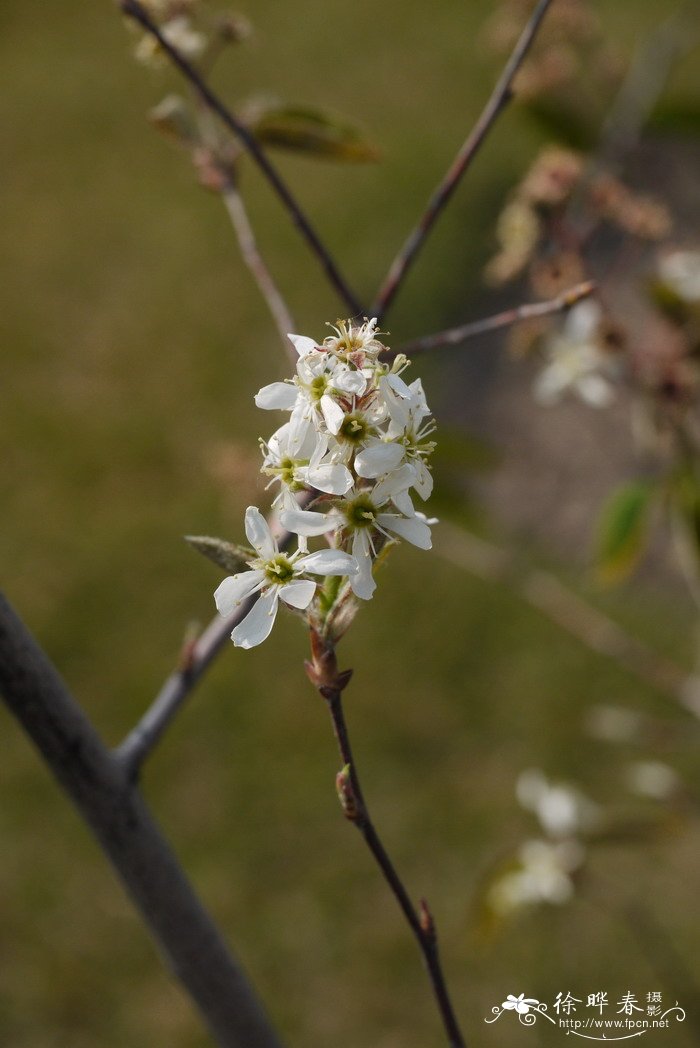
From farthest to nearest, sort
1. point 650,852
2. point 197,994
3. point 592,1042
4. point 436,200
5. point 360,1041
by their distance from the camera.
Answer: point 650,852 < point 360,1041 < point 592,1042 < point 436,200 < point 197,994

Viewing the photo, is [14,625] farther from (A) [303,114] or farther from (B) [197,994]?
(A) [303,114]

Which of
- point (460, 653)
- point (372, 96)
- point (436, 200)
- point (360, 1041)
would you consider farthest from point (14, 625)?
point (372, 96)

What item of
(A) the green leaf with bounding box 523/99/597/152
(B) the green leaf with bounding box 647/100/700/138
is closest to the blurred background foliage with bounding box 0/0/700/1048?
(A) the green leaf with bounding box 523/99/597/152

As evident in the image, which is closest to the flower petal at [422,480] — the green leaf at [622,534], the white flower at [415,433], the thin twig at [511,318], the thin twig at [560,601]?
the white flower at [415,433]

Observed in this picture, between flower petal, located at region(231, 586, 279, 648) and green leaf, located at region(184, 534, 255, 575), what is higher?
green leaf, located at region(184, 534, 255, 575)

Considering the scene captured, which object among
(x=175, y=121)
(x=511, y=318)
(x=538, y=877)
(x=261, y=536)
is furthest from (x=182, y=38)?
(x=538, y=877)

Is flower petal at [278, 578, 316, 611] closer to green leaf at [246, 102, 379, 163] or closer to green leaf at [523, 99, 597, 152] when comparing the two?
green leaf at [246, 102, 379, 163]
